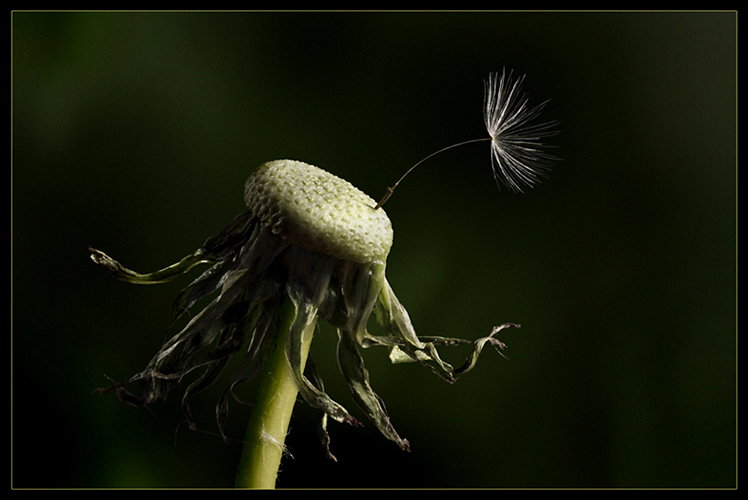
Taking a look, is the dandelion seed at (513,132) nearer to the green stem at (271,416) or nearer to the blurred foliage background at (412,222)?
the blurred foliage background at (412,222)

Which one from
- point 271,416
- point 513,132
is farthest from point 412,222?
point 271,416

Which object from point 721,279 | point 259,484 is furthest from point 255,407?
point 721,279

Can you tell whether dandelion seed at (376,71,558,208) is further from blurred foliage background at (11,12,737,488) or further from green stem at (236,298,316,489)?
green stem at (236,298,316,489)

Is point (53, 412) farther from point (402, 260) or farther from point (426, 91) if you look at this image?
point (426, 91)

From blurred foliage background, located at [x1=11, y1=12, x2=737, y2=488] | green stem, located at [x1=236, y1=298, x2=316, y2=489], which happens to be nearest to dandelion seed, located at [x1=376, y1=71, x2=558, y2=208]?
blurred foliage background, located at [x1=11, y1=12, x2=737, y2=488]

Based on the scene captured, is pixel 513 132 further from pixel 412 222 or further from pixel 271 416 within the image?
pixel 271 416

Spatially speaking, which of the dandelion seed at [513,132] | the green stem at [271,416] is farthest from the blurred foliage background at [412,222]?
the green stem at [271,416]
